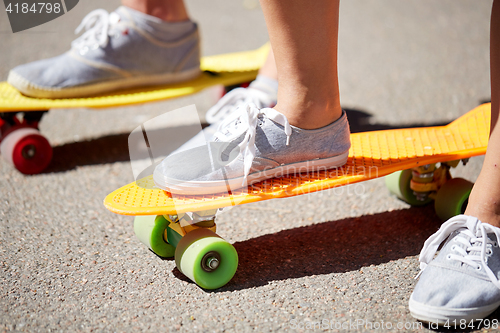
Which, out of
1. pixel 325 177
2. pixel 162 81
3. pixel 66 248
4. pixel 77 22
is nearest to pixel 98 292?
pixel 66 248

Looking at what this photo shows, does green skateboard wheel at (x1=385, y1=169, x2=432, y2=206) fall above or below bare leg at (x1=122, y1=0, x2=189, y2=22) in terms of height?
below

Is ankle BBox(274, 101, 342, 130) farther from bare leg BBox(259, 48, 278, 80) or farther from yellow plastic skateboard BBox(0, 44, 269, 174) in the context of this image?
yellow plastic skateboard BBox(0, 44, 269, 174)

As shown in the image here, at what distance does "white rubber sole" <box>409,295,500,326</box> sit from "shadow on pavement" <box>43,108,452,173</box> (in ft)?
4.76

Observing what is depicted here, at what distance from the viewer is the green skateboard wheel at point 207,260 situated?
1.24 m

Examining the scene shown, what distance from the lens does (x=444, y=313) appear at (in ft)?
3.54

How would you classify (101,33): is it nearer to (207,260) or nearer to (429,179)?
(207,260)

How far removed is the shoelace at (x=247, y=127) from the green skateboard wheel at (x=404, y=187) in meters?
0.59

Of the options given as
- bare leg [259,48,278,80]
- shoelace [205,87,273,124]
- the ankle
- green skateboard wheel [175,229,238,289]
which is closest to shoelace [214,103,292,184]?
the ankle

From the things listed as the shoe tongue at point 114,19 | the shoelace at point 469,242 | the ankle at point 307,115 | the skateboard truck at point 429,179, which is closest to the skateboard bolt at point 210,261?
the ankle at point 307,115

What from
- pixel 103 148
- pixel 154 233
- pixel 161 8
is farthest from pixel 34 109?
pixel 154 233

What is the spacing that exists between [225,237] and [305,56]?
0.67m

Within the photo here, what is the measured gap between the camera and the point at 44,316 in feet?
3.90

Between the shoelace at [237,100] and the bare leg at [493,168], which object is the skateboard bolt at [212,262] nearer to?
the bare leg at [493,168]

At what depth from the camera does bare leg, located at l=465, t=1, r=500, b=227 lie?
119 centimetres
